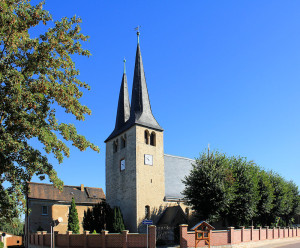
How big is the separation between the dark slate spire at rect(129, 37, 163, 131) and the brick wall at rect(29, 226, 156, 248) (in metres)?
12.5

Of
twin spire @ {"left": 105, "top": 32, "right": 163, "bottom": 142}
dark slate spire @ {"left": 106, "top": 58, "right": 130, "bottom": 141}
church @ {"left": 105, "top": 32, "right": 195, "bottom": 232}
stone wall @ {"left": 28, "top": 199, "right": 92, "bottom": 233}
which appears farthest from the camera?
stone wall @ {"left": 28, "top": 199, "right": 92, "bottom": 233}

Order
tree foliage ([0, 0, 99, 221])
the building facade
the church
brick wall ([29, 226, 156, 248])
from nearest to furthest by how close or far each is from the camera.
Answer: tree foliage ([0, 0, 99, 221])
brick wall ([29, 226, 156, 248])
the church
the building facade

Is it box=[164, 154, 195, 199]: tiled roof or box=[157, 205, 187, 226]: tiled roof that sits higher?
box=[164, 154, 195, 199]: tiled roof

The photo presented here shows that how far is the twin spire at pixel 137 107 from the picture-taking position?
114 ft

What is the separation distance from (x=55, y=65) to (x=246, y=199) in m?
22.6

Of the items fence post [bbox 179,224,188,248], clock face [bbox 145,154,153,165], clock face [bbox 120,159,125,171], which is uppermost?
clock face [bbox 145,154,153,165]

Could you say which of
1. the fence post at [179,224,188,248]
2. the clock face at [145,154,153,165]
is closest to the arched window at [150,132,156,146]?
the clock face at [145,154,153,165]

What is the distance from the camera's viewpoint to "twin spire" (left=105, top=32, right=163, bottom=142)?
1373 inches

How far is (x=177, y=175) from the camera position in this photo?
38812mm

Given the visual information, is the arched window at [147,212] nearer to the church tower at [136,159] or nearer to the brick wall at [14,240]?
the church tower at [136,159]

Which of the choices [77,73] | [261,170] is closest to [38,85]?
[77,73]

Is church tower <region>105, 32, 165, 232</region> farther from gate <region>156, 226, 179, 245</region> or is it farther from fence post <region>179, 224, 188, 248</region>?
fence post <region>179, 224, 188, 248</region>

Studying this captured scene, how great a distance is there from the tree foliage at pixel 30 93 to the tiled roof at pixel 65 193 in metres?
26.9

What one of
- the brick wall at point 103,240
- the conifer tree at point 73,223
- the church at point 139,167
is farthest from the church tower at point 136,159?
the brick wall at point 103,240
